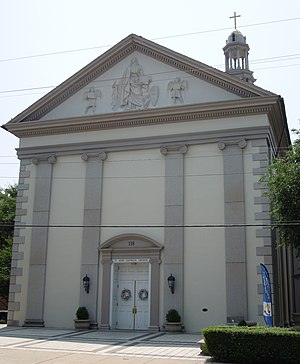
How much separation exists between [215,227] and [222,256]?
4.35 ft

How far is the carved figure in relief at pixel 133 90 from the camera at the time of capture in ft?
80.6

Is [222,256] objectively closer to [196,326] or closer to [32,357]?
[196,326]

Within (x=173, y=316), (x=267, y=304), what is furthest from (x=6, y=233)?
(x=267, y=304)

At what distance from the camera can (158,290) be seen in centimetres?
2219

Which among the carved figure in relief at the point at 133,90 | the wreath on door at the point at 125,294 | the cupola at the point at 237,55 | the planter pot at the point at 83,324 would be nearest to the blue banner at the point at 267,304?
the wreath on door at the point at 125,294

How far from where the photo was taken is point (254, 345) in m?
13.3

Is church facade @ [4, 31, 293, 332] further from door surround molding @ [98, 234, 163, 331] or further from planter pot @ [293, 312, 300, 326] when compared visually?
planter pot @ [293, 312, 300, 326]

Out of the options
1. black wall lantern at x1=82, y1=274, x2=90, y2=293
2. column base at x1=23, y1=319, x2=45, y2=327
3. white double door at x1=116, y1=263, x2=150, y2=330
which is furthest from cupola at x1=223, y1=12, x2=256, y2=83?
column base at x1=23, y1=319, x2=45, y2=327

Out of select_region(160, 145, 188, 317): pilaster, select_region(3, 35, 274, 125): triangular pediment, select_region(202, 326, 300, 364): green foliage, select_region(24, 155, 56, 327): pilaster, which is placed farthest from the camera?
select_region(24, 155, 56, 327): pilaster

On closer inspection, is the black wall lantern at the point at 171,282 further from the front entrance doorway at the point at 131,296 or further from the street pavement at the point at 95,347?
the street pavement at the point at 95,347

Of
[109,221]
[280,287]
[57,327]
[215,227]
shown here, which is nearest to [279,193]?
[215,227]

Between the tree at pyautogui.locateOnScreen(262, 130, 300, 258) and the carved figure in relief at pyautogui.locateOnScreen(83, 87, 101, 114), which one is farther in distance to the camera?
the carved figure in relief at pyautogui.locateOnScreen(83, 87, 101, 114)

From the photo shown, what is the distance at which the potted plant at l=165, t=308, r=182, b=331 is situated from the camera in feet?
68.9

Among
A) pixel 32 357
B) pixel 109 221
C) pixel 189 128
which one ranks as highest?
pixel 189 128
